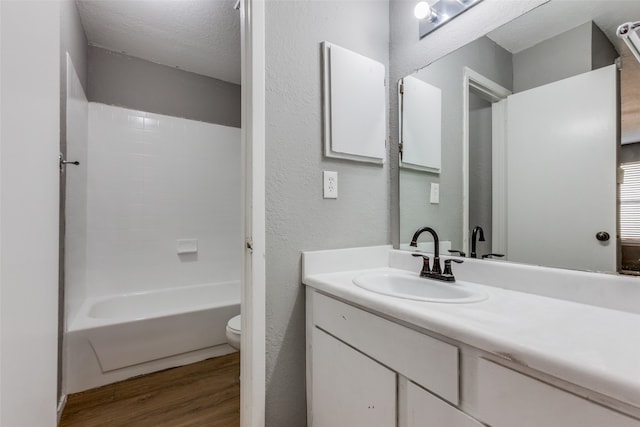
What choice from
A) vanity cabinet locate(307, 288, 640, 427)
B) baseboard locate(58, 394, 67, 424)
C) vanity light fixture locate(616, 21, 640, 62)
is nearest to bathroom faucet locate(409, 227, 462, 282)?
vanity cabinet locate(307, 288, 640, 427)

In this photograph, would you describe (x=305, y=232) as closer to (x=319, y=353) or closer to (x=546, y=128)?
(x=319, y=353)

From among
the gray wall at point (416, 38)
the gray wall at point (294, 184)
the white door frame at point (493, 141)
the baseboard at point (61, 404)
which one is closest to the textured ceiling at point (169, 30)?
the gray wall at point (294, 184)

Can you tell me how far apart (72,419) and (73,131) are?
1.69 metres

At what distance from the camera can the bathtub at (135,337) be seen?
169cm

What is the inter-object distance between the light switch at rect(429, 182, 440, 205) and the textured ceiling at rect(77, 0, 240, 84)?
176 centimetres

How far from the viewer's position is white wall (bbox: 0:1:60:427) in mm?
527

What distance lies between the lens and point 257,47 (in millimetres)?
1084

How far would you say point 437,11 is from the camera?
4.10 feet

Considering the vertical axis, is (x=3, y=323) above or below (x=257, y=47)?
below

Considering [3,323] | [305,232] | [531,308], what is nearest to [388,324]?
[531,308]

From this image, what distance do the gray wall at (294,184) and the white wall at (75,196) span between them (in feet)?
4.57

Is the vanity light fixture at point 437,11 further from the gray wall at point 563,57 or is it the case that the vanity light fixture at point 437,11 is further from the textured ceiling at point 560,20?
the gray wall at point 563,57

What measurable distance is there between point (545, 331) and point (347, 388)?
0.62 metres

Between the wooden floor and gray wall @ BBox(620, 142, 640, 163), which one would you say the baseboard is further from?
gray wall @ BBox(620, 142, 640, 163)
